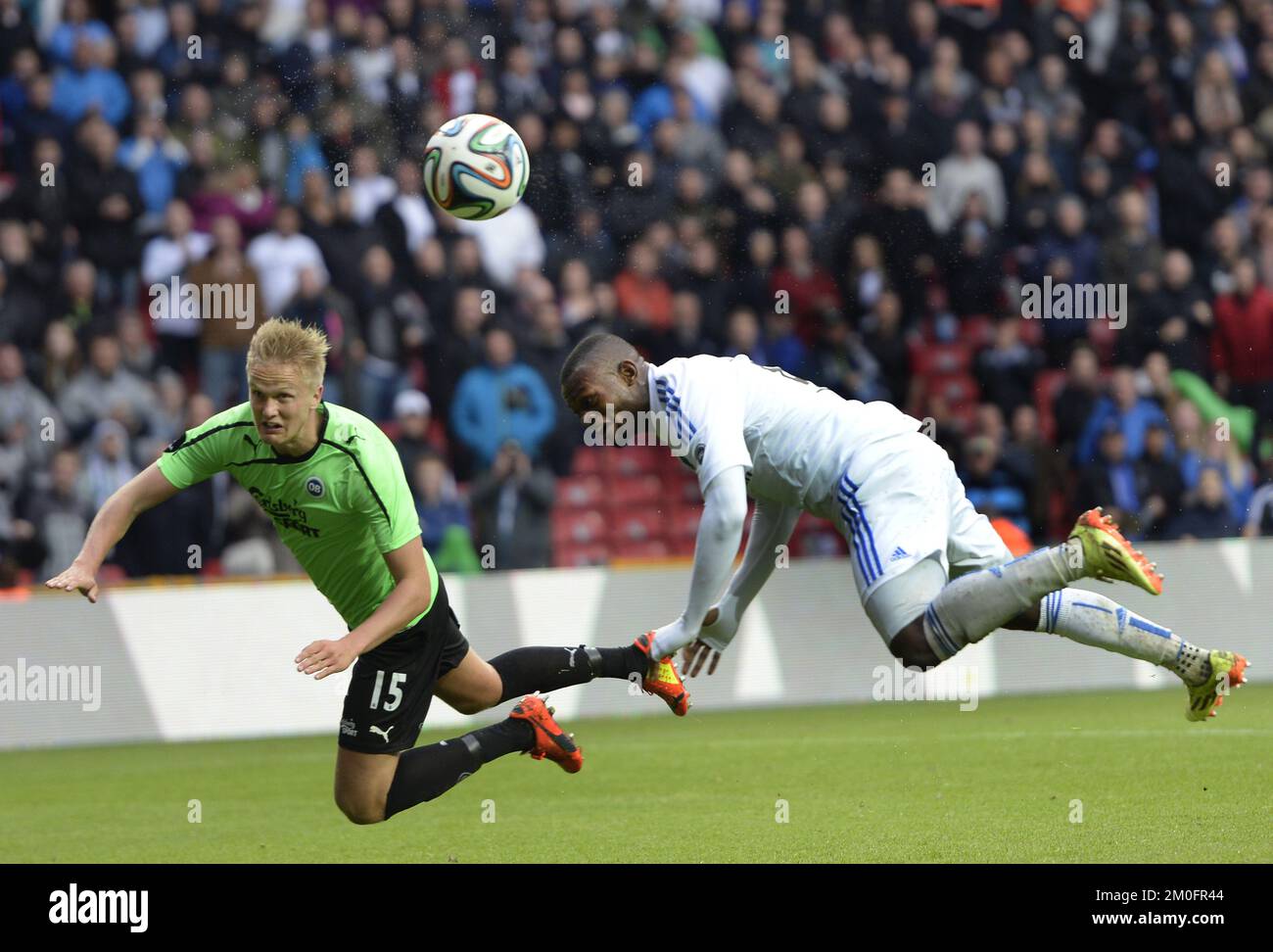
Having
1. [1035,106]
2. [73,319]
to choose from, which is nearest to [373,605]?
[73,319]

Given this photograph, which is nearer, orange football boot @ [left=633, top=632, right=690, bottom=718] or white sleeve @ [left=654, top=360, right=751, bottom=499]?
white sleeve @ [left=654, top=360, right=751, bottom=499]

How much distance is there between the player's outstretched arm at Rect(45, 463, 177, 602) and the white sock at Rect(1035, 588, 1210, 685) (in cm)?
338

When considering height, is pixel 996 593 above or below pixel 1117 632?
above

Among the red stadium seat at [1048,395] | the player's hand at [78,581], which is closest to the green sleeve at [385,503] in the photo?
the player's hand at [78,581]

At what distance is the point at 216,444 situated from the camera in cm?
707

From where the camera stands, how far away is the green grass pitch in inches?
306

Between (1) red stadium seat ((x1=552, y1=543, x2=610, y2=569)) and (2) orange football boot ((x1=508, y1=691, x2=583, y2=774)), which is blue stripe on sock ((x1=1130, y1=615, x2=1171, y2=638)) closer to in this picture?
(2) orange football boot ((x1=508, y1=691, x2=583, y2=774))

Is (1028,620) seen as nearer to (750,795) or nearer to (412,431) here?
(750,795)

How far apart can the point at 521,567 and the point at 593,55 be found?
4990 mm

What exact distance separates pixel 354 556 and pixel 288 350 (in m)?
1.05

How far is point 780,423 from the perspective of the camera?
735 cm

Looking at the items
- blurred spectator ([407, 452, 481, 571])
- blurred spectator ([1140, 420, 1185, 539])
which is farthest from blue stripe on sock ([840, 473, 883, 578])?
blurred spectator ([1140, 420, 1185, 539])

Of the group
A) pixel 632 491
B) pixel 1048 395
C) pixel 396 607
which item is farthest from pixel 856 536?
pixel 1048 395

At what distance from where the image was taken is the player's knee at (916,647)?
23.0 feet
